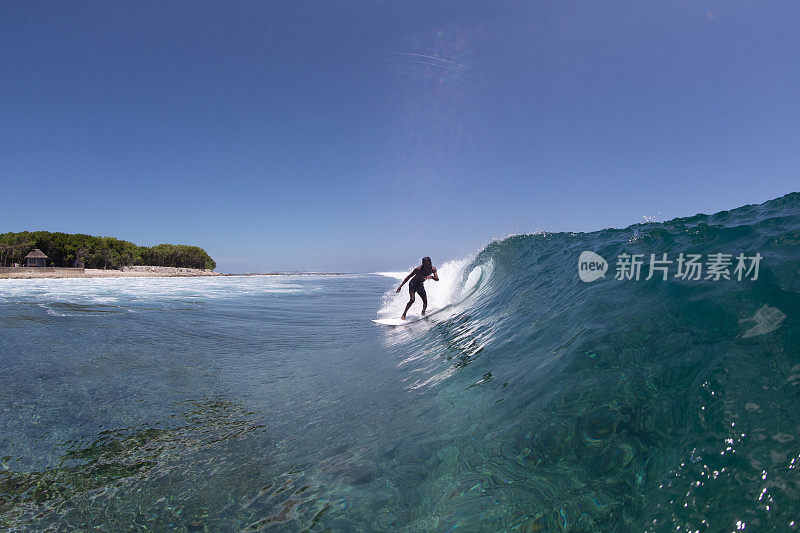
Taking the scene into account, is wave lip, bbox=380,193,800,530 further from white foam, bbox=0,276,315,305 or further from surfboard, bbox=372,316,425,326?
white foam, bbox=0,276,315,305

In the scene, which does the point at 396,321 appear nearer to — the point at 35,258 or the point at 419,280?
the point at 419,280

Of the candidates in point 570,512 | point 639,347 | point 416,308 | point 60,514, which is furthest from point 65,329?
point 639,347

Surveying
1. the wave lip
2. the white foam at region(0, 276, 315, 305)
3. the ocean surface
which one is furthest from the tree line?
the wave lip

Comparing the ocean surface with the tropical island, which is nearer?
the ocean surface

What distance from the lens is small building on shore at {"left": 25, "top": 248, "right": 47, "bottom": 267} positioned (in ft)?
231

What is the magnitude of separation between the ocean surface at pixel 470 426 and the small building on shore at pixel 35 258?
92.7 metres

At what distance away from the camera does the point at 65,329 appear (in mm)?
8555

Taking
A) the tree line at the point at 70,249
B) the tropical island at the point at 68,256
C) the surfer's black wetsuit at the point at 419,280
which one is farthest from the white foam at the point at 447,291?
the tree line at the point at 70,249

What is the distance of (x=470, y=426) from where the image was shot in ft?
10.8

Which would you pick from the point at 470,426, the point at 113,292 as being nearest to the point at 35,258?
the point at 113,292

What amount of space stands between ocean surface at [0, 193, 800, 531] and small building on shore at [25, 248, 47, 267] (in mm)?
92658

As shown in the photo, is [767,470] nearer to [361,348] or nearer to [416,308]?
[361,348]

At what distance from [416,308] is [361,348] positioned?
20.0 feet

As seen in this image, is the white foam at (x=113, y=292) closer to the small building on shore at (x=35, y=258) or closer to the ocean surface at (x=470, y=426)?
the ocean surface at (x=470, y=426)
